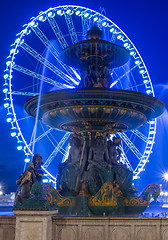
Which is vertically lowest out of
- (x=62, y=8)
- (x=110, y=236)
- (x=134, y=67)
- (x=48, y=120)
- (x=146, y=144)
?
(x=110, y=236)

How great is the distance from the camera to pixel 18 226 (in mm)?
6910

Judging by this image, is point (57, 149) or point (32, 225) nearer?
point (32, 225)

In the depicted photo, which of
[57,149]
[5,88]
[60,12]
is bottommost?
[57,149]

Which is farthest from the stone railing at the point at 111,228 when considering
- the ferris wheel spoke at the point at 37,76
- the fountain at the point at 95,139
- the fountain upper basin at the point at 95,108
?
the ferris wheel spoke at the point at 37,76

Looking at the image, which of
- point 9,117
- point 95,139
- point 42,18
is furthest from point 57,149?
point 42,18

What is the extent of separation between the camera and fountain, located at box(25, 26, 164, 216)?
10492 mm

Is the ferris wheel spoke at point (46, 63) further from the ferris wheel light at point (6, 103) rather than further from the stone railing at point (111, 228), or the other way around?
the stone railing at point (111, 228)

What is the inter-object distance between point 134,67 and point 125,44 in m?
1.34

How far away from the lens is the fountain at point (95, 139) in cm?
1049

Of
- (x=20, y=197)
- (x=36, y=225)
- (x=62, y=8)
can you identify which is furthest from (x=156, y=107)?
(x=62, y=8)

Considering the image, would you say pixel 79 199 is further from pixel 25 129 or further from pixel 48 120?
pixel 25 129

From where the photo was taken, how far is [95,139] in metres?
11.8

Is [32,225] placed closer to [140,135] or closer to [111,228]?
[111,228]

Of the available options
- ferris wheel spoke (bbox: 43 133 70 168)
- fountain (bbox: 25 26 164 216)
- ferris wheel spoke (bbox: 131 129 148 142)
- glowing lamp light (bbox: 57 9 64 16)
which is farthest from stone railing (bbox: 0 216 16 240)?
glowing lamp light (bbox: 57 9 64 16)
